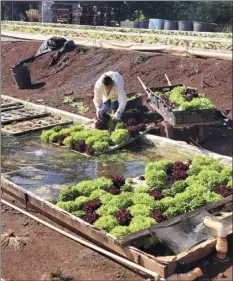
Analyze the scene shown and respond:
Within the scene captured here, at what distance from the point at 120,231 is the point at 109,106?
189 inches

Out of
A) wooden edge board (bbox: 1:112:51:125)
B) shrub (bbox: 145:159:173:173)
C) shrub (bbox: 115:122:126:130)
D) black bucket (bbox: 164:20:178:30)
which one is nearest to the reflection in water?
shrub (bbox: 115:122:126:130)

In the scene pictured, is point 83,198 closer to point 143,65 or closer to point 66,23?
point 143,65

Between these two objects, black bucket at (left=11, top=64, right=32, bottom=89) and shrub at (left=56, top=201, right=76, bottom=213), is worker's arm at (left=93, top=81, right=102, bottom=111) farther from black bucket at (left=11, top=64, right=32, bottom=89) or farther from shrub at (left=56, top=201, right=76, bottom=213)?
black bucket at (left=11, top=64, right=32, bottom=89)

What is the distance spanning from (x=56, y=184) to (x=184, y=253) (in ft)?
9.33

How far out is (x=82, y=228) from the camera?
5008mm

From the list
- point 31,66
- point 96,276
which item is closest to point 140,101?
point 96,276

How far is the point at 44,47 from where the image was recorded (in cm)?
1695

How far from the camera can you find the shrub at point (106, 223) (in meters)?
4.98

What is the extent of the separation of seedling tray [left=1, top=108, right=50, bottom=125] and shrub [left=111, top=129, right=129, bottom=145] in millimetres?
3011

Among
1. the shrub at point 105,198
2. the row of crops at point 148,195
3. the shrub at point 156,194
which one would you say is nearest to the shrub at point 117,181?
the row of crops at point 148,195

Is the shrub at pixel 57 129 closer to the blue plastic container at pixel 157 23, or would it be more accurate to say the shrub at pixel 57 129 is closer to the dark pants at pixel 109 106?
the dark pants at pixel 109 106

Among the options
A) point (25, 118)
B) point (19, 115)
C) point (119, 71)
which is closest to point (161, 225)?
point (25, 118)

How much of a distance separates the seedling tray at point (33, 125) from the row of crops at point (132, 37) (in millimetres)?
4017

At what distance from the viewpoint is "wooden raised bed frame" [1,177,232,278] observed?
4.18 m
